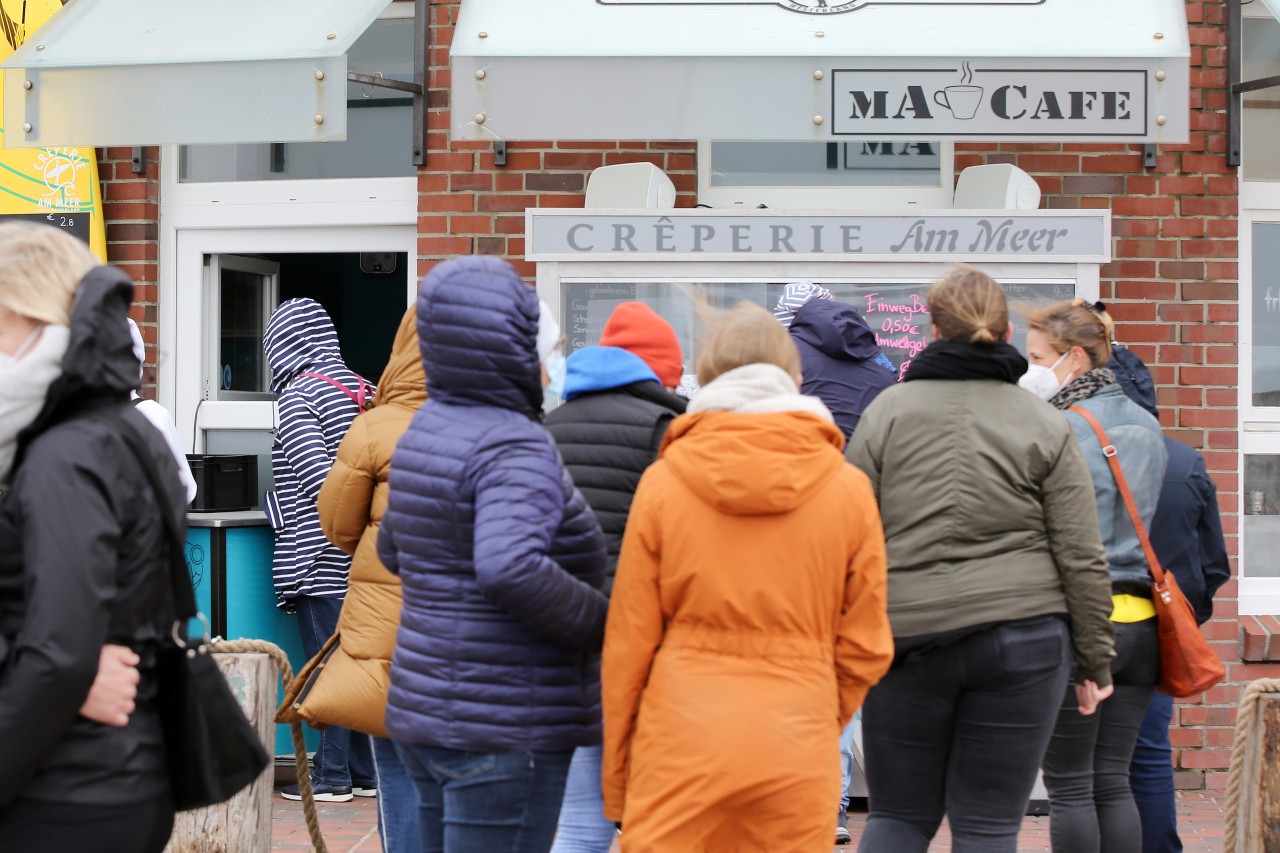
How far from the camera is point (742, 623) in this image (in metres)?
2.79

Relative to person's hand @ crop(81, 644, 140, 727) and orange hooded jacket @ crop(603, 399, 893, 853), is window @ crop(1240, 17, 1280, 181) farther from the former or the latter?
person's hand @ crop(81, 644, 140, 727)

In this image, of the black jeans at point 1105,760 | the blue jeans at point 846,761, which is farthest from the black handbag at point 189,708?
the blue jeans at point 846,761

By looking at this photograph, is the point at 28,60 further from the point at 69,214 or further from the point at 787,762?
the point at 787,762

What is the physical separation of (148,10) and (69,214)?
42.1 inches

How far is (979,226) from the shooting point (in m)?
5.20

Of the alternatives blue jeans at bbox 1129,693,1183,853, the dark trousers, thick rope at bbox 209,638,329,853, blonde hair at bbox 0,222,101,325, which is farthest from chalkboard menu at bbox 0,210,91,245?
blue jeans at bbox 1129,693,1183,853

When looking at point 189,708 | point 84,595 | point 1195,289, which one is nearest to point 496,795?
point 189,708

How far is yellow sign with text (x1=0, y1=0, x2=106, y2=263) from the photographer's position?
244 inches

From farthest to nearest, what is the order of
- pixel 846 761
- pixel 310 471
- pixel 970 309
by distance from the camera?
pixel 310 471
pixel 846 761
pixel 970 309

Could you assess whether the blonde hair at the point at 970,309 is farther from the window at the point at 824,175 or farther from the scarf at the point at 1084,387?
the window at the point at 824,175

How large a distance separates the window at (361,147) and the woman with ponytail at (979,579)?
11.8 feet

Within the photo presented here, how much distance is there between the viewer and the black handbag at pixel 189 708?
2.40 metres

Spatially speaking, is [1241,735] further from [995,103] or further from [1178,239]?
[1178,239]

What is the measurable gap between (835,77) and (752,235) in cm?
62
